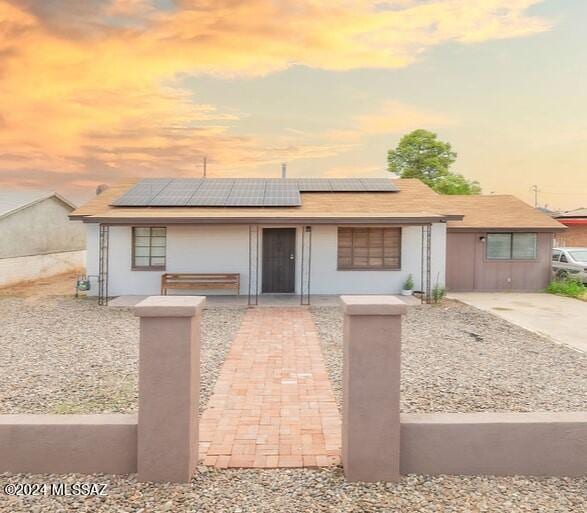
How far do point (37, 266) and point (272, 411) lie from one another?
17.5 metres

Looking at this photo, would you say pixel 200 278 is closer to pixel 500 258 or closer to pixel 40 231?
pixel 40 231

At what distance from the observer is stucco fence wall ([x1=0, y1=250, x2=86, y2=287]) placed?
51.8ft

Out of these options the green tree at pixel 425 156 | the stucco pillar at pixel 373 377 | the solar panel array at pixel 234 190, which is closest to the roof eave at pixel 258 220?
the solar panel array at pixel 234 190

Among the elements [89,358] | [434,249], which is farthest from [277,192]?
[89,358]

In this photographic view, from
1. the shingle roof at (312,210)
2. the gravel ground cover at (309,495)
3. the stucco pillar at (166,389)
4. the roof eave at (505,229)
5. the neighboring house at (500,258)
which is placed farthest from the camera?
the neighboring house at (500,258)

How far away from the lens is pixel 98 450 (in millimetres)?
3025

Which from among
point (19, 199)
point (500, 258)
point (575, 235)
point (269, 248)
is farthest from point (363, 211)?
point (575, 235)

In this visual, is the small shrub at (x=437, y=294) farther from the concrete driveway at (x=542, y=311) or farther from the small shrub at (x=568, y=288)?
the small shrub at (x=568, y=288)

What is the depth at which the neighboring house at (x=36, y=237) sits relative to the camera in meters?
15.9

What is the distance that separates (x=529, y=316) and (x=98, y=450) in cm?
1091

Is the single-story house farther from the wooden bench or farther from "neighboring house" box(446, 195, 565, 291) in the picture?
"neighboring house" box(446, 195, 565, 291)

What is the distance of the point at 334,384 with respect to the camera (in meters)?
5.30

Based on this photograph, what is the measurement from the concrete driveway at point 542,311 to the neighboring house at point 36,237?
1776 centimetres

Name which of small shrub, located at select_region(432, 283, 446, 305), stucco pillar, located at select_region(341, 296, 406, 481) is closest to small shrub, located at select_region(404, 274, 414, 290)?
small shrub, located at select_region(432, 283, 446, 305)
